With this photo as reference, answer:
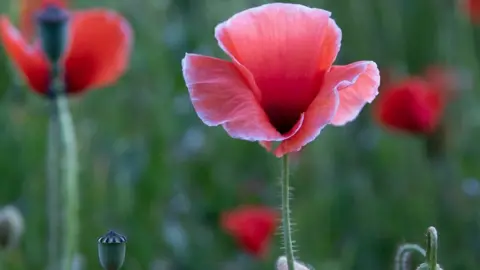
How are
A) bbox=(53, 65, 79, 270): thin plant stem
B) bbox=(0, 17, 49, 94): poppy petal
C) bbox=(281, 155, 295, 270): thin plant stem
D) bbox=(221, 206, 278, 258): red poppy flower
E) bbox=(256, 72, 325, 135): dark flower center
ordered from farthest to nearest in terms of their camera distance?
bbox=(221, 206, 278, 258): red poppy flower
bbox=(0, 17, 49, 94): poppy petal
bbox=(53, 65, 79, 270): thin plant stem
bbox=(256, 72, 325, 135): dark flower center
bbox=(281, 155, 295, 270): thin plant stem

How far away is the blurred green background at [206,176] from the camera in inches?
63.0

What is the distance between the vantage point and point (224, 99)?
0.70m

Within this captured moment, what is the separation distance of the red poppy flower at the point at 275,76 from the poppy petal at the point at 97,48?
555mm

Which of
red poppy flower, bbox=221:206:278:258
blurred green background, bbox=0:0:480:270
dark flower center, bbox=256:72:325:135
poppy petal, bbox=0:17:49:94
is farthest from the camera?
blurred green background, bbox=0:0:480:270

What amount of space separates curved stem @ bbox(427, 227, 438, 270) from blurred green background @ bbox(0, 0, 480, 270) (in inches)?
25.5

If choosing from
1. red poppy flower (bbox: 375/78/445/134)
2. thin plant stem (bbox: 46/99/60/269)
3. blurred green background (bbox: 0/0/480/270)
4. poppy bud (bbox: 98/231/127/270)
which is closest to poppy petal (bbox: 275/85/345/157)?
poppy bud (bbox: 98/231/127/270)

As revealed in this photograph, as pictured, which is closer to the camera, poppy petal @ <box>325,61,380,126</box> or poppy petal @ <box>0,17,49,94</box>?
poppy petal @ <box>325,61,380,126</box>

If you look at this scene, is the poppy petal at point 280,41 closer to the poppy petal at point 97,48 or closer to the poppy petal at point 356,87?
the poppy petal at point 356,87

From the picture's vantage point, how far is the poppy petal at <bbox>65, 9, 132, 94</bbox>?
1259mm

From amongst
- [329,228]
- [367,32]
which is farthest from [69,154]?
[367,32]

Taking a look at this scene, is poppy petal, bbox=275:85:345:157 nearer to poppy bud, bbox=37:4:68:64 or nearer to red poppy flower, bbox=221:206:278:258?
poppy bud, bbox=37:4:68:64

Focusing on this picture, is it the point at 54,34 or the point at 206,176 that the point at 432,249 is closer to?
the point at 54,34

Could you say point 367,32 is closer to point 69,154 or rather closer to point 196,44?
point 196,44

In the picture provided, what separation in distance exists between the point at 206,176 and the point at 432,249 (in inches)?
52.5
